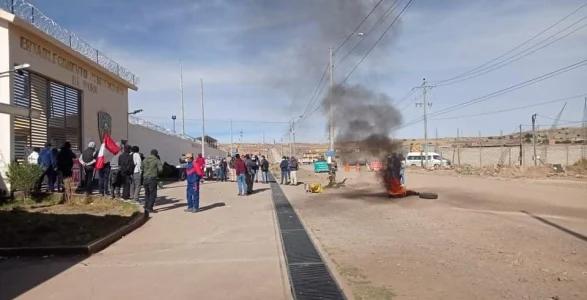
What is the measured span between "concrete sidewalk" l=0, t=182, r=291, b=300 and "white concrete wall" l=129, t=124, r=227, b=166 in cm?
2076

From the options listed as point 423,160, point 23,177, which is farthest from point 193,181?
point 423,160

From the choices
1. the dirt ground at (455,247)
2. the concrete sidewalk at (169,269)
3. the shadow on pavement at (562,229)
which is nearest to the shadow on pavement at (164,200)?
the dirt ground at (455,247)

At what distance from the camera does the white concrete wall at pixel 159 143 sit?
30.9 m

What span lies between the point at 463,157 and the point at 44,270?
59.2 meters

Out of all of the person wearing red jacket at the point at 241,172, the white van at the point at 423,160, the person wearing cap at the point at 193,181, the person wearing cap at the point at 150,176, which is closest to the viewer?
the person wearing cap at the point at 150,176

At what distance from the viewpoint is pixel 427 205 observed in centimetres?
1558

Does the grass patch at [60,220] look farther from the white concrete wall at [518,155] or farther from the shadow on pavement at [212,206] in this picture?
the white concrete wall at [518,155]

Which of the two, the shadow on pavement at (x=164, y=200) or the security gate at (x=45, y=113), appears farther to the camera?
the shadow on pavement at (x=164, y=200)

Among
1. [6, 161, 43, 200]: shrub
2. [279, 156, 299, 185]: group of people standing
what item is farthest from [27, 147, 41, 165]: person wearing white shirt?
[279, 156, 299, 185]: group of people standing

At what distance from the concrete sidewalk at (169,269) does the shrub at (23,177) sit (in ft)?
13.9

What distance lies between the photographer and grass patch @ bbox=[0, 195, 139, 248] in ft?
29.7

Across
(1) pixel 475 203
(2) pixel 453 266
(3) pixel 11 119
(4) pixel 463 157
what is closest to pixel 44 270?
(2) pixel 453 266

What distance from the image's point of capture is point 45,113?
17719 mm

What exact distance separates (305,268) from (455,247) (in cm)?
301
